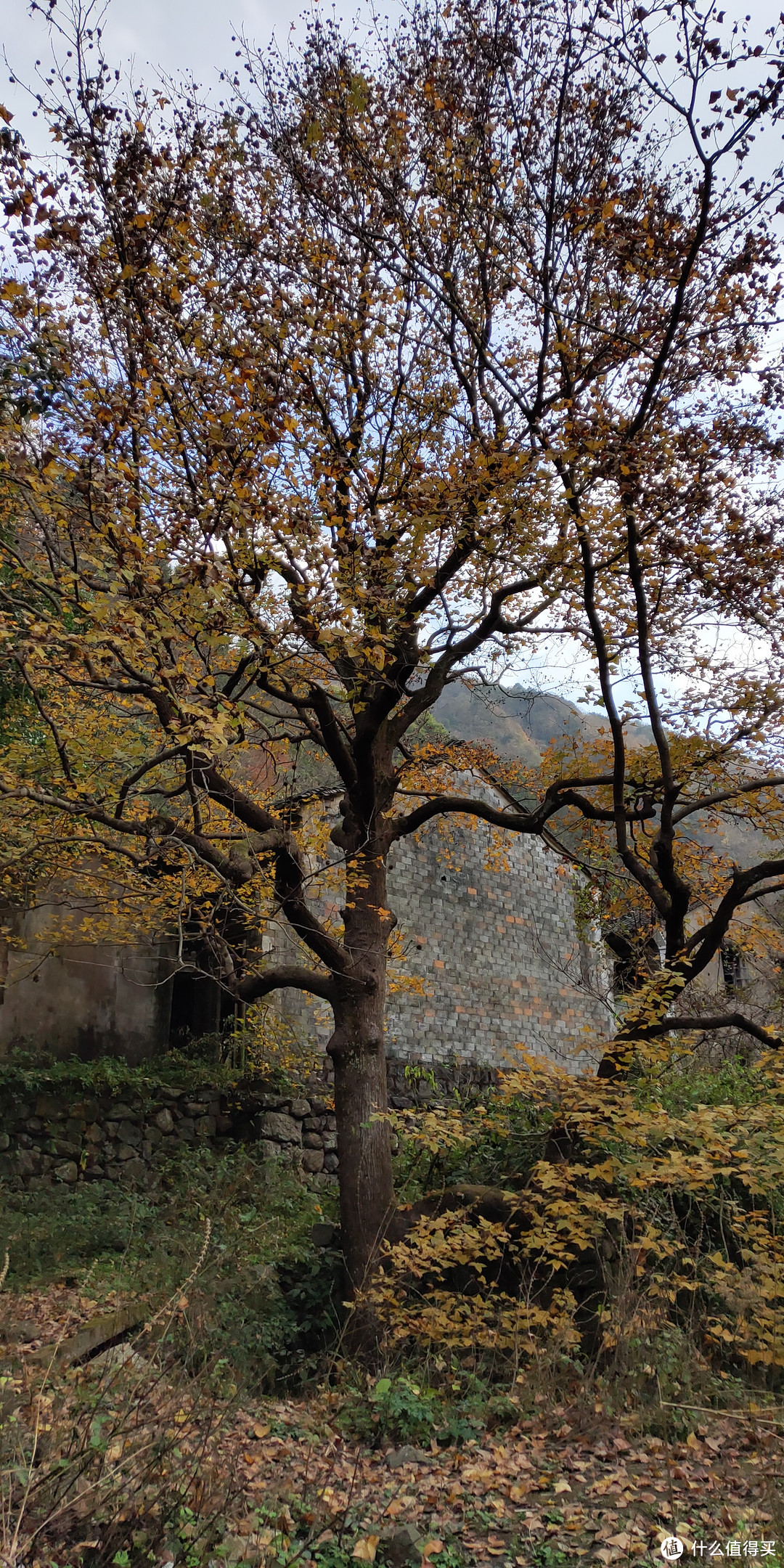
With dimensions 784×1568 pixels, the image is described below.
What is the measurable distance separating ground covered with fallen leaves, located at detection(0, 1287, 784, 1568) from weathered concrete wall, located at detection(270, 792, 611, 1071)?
8.41 m

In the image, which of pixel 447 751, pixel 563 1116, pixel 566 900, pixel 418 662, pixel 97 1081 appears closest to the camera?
pixel 563 1116

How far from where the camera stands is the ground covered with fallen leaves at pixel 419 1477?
319cm

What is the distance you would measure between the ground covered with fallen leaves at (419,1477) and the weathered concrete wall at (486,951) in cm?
841

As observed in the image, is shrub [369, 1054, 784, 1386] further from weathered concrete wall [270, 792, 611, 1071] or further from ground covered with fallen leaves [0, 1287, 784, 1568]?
weathered concrete wall [270, 792, 611, 1071]

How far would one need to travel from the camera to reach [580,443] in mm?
6332

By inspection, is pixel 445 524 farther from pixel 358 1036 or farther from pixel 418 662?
pixel 358 1036

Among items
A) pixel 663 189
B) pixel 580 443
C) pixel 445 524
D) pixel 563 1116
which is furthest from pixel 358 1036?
pixel 663 189

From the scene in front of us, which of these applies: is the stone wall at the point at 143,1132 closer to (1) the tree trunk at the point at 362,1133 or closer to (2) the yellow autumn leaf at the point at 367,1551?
(1) the tree trunk at the point at 362,1133

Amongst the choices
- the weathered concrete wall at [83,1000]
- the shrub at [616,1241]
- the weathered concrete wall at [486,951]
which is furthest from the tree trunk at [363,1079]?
the weathered concrete wall at [486,951]

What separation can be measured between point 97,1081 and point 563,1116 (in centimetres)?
612

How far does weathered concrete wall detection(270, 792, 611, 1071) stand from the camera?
14391 millimetres

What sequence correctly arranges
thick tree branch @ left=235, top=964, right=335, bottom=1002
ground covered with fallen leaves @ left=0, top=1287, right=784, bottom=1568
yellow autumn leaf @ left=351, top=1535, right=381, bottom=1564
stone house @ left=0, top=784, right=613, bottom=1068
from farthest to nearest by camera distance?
stone house @ left=0, top=784, right=613, bottom=1068 < thick tree branch @ left=235, top=964, right=335, bottom=1002 < yellow autumn leaf @ left=351, top=1535, right=381, bottom=1564 < ground covered with fallen leaves @ left=0, top=1287, right=784, bottom=1568

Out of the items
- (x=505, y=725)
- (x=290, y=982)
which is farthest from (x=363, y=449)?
(x=505, y=725)

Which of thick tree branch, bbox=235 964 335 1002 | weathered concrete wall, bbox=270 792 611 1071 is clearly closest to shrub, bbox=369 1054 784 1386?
thick tree branch, bbox=235 964 335 1002
